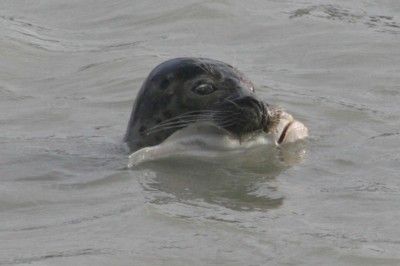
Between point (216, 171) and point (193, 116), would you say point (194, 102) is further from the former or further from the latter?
point (216, 171)

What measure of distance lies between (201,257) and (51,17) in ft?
23.9

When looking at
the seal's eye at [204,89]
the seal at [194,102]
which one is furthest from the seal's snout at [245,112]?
the seal's eye at [204,89]

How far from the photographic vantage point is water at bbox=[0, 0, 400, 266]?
6008 millimetres

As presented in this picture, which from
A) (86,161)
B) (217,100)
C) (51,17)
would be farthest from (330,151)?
(51,17)

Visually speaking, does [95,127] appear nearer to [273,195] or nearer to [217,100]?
[217,100]

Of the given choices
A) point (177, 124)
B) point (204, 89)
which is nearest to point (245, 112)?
point (204, 89)

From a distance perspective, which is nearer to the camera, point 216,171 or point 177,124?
point 216,171

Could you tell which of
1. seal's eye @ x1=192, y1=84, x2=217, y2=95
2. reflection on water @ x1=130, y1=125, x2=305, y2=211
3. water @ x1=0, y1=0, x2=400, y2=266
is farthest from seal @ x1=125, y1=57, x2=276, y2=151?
water @ x1=0, y1=0, x2=400, y2=266

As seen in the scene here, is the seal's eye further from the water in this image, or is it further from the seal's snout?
the water

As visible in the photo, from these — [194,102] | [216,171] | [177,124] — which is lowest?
[216,171]

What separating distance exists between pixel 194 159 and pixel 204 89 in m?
0.40

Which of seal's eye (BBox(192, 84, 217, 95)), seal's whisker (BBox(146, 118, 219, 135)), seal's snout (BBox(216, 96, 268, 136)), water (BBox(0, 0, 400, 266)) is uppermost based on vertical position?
seal's eye (BBox(192, 84, 217, 95))

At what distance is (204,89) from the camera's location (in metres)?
7.63

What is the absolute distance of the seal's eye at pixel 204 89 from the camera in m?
7.63
